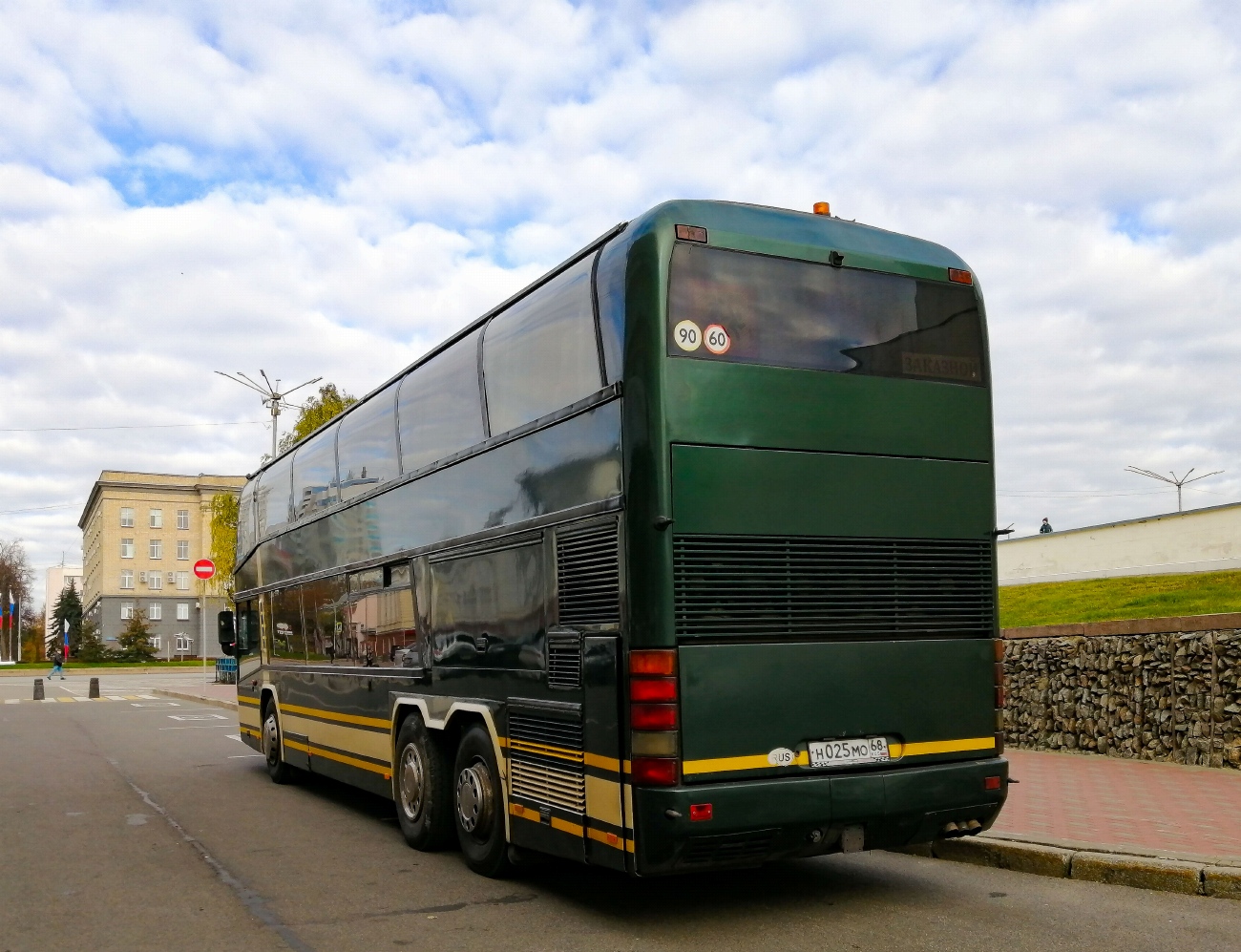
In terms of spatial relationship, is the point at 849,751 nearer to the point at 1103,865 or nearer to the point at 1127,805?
the point at 1103,865

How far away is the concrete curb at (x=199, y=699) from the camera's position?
30.4 meters

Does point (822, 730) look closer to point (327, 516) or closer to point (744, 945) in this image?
point (744, 945)

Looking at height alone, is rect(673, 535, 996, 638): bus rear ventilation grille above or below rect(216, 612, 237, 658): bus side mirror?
above

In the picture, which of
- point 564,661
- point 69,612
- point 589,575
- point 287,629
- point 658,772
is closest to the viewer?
point 658,772

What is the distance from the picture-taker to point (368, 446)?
35.8ft

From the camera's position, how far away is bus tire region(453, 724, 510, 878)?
793 cm

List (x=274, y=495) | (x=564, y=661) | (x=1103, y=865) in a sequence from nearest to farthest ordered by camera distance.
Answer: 1. (x=564, y=661)
2. (x=1103, y=865)
3. (x=274, y=495)

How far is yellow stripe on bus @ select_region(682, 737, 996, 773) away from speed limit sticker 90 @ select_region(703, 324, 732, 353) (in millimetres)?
2085

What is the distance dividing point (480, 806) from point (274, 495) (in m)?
7.35

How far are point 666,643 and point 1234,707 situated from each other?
7800mm

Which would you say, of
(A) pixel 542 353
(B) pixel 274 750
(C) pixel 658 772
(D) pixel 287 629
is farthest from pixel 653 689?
(B) pixel 274 750

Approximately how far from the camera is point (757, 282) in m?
6.74

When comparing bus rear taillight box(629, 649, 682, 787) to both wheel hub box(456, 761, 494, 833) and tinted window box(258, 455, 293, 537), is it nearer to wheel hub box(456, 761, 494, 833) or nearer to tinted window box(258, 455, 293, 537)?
wheel hub box(456, 761, 494, 833)

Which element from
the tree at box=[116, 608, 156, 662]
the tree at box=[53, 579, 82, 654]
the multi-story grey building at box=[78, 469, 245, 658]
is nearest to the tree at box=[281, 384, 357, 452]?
the tree at box=[116, 608, 156, 662]
